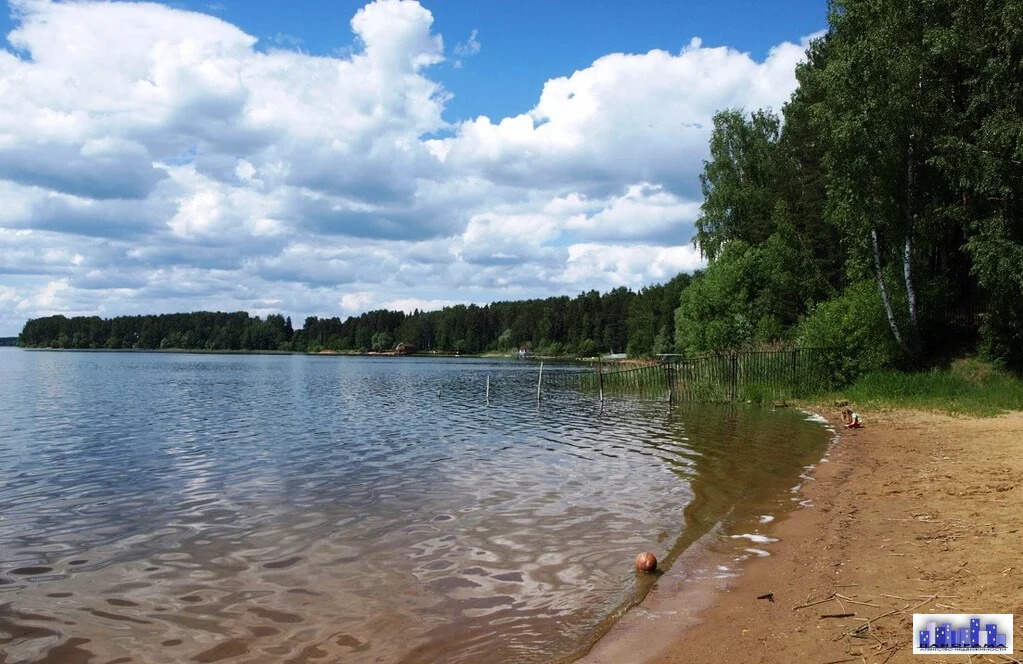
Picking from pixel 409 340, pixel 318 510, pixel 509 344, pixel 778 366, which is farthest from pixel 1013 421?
pixel 409 340

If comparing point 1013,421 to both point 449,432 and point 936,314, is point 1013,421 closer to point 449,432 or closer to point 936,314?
point 936,314

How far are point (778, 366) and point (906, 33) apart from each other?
1382cm

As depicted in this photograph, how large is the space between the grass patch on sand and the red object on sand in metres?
16.7

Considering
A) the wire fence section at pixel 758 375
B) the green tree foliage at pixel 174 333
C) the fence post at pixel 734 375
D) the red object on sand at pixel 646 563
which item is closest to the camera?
the red object on sand at pixel 646 563

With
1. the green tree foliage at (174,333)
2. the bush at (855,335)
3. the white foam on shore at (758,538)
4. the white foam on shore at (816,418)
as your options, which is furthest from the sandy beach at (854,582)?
the green tree foliage at (174,333)

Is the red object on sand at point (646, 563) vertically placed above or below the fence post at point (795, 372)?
below

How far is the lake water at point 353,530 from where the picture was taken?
6.29 m

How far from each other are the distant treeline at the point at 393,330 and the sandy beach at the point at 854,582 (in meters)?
123

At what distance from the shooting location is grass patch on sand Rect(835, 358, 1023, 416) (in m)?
20.3

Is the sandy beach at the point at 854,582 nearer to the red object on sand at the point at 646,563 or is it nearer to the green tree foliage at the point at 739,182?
the red object on sand at the point at 646,563

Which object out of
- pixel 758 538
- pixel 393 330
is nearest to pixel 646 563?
pixel 758 538

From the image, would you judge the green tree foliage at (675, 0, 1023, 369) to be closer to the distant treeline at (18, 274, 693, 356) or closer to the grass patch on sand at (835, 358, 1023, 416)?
the grass patch on sand at (835, 358, 1023, 416)

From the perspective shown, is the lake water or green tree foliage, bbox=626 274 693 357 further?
green tree foliage, bbox=626 274 693 357

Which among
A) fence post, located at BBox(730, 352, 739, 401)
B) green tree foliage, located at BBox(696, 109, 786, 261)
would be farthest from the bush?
green tree foliage, located at BBox(696, 109, 786, 261)
